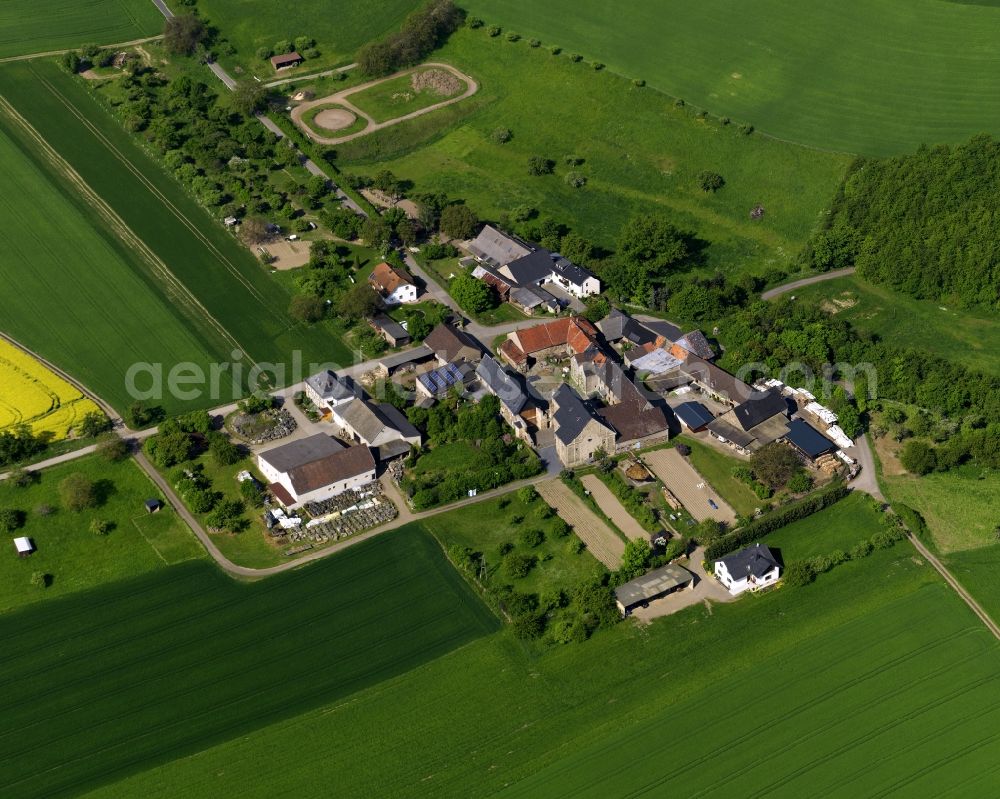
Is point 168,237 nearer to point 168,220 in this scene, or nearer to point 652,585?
point 168,220

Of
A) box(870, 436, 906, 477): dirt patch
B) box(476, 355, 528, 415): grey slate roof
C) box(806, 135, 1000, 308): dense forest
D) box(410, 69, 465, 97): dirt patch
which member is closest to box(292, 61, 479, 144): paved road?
box(410, 69, 465, 97): dirt patch

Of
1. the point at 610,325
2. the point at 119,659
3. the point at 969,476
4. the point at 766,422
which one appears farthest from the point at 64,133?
the point at 969,476

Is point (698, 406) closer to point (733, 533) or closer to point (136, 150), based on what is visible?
point (733, 533)

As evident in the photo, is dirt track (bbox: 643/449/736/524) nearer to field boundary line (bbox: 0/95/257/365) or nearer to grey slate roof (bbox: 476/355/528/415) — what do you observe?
grey slate roof (bbox: 476/355/528/415)

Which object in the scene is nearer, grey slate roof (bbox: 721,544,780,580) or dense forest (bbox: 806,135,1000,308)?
grey slate roof (bbox: 721,544,780,580)

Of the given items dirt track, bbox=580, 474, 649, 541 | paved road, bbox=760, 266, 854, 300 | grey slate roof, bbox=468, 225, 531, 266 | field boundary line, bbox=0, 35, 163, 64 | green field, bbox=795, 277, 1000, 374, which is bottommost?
dirt track, bbox=580, 474, 649, 541

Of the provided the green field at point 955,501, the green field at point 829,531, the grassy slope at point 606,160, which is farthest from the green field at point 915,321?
the green field at point 829,531

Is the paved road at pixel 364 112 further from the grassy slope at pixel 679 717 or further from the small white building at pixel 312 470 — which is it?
the grassy slope at pixel 679 717
